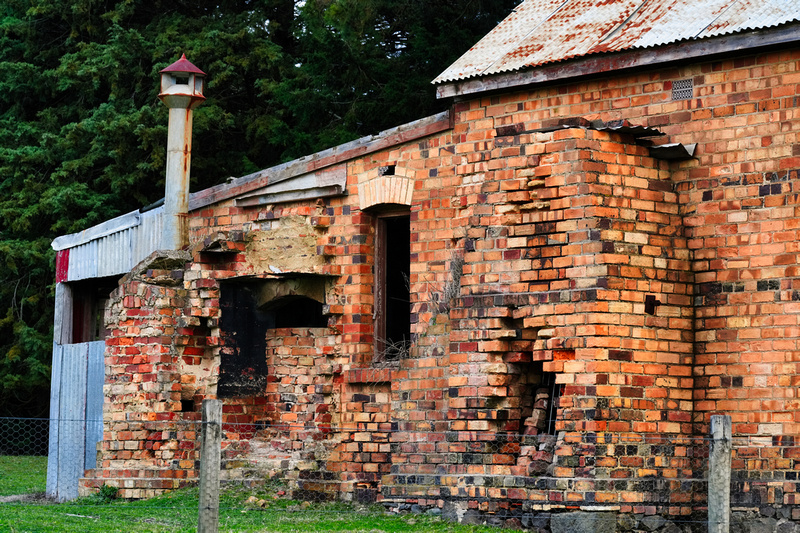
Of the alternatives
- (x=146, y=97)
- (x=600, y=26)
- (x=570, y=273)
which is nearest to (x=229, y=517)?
(x=570, y=273)

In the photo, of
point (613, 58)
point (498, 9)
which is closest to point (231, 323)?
point (613, 58)

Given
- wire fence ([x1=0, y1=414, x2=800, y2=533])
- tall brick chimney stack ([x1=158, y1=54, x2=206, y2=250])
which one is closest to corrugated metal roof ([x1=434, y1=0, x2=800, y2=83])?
wire fence ([x1=0, y1=414, x2=800, y2=533])

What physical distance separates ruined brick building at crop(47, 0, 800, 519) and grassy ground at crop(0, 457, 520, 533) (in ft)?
1.31

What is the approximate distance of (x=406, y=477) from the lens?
12.3 meters

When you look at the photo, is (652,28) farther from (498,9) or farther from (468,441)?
(498,9)

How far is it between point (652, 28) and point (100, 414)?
8.58m

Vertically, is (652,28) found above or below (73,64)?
below

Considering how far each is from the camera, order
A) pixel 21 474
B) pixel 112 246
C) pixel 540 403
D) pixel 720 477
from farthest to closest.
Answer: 1. pixel 21 474
2. pixel 112 246
3. pixel 540 403
4. pixel 720 477

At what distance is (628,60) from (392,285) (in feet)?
13.3

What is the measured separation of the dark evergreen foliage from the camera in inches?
819

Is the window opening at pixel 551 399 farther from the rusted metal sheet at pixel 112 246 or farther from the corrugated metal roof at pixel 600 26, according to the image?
the rusted metal sheet at pixel 112 246

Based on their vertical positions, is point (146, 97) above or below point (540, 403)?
above

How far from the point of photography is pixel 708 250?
37.6 feet

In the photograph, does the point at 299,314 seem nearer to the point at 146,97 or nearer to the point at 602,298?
the point at 602,298
